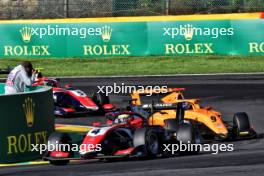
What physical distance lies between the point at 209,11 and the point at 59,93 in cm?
1621

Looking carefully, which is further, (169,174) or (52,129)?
(52,129)

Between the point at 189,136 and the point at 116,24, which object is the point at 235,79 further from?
the point at 189,136

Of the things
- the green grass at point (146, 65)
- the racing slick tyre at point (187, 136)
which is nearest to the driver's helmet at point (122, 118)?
the racing slick tyre at point (187, 136)

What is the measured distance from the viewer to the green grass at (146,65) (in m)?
35.2

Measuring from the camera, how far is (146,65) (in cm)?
3650

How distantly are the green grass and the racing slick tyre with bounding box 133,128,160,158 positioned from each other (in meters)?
18.0

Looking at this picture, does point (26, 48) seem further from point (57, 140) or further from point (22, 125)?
point (57, 140)

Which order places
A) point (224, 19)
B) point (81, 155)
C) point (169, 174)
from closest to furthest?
point (169, 174), point (81, 155), point (224, 19)

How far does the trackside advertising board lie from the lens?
119ft

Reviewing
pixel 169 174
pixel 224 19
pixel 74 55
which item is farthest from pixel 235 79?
pixel 169 174

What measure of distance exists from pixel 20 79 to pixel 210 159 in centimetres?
554

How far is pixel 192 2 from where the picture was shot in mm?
40219

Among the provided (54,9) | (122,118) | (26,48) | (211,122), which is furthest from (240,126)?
(54,9)

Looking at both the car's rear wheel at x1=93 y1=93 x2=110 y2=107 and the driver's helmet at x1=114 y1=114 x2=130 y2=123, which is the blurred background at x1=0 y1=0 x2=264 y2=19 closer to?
the car's rear wheel at x1=93 y1=93 x2=110 y2=107
